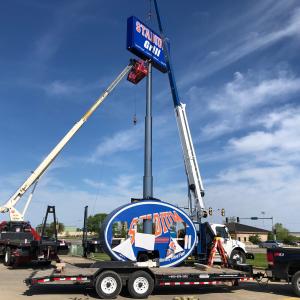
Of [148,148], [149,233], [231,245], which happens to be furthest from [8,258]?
[231,245]

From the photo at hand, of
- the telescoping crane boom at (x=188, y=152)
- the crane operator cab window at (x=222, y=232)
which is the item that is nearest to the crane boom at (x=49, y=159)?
the telescoping crane boom at (x=188, y=152)

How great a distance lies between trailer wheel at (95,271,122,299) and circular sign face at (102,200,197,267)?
3103 mm

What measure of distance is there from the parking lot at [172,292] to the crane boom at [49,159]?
660 inches

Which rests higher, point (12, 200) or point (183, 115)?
point (183, 115)

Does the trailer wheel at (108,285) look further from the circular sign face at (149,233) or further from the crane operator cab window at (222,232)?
the crane operator cab window at (222,232)

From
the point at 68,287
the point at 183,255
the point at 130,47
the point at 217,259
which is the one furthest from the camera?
the point at 130,47

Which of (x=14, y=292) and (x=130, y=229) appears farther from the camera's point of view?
(x=130, y=229)

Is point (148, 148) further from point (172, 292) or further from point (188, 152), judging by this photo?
point (172, 292)

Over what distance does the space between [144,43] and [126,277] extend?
16.0 m

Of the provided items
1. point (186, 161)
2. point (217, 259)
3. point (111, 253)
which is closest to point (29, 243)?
point (111, 253)

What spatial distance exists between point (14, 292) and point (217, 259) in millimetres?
9754

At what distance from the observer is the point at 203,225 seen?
21984 mm

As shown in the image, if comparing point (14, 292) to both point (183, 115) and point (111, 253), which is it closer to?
point (111, 253)

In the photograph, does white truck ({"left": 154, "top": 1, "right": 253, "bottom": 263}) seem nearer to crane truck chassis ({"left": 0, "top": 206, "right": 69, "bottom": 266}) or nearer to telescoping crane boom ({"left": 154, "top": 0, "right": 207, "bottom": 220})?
telescoping crane boom ({"left": 154, "top": 0, "right": 207, "bottom": 220})
